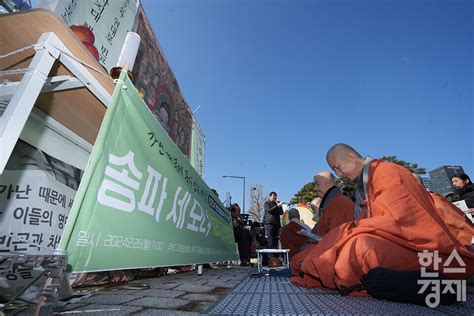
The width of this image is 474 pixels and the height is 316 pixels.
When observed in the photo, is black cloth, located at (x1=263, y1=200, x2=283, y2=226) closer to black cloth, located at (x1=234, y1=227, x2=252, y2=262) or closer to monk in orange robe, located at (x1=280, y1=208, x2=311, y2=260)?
black cloth, located at (x1=234, y1=227, x2=252, y2=262)

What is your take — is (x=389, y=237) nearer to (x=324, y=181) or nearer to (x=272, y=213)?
(x=324, y=181)

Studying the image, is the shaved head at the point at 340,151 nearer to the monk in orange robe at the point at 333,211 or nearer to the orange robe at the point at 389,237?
the orange robe at the point at 389,237

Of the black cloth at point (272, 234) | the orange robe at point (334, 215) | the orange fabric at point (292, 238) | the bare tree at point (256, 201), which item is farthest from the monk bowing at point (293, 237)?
the bare tree at point (256, 201)

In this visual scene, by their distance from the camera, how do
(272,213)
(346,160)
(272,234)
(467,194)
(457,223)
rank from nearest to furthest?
(346,160) → (457,223) → (467,194) → (272,234) → (272,213)

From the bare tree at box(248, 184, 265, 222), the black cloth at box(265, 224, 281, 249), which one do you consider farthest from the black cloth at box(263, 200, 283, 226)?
the bare tree at box(248, 184, 265, 222)

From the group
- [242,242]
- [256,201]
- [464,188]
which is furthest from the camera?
[256,201]

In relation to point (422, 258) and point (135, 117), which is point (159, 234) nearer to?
point (135, 117)

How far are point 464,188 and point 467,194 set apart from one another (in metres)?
0.17

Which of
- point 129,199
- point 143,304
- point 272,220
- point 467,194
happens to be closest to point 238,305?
point 143,304

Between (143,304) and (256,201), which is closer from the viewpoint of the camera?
(143,304)

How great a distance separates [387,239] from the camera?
5.28 feet

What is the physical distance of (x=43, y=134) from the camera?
6.38 ft

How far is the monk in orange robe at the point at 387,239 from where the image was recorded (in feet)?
5.08

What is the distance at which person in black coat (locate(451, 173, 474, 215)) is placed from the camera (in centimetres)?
462
